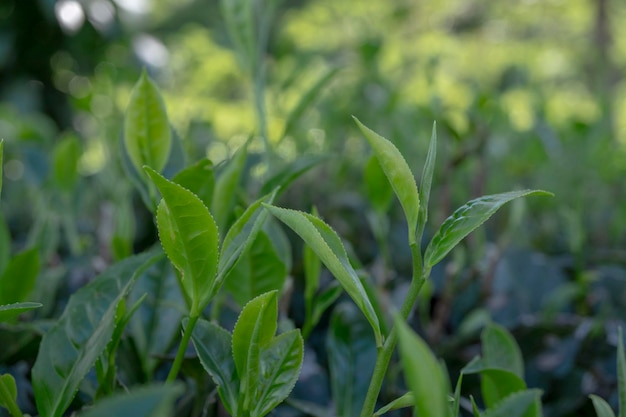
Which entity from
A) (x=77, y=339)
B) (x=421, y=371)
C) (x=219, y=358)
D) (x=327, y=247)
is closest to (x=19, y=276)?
(x=77, y=339)

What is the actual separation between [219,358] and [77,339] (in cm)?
12

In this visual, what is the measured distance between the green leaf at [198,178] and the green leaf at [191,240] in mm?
114

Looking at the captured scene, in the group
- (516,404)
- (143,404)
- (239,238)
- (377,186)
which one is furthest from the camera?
(377,186)

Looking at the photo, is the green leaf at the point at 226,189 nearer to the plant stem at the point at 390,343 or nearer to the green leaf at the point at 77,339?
→ the green leaf at the point at 77,339

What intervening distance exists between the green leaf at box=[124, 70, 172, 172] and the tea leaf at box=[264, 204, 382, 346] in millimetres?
233

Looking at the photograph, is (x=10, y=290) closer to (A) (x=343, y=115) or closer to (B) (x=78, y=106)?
(B) (x=78, y=106)

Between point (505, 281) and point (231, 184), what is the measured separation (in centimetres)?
50

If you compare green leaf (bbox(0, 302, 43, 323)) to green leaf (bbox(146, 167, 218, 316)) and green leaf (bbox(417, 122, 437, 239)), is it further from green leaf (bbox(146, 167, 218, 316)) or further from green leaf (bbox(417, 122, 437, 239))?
green leaf (bbox(417, 122, 437, 239))

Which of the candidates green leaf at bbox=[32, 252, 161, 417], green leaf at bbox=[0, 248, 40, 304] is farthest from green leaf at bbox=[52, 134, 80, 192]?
green leaf at bbox=[32, 252, 161, 417]

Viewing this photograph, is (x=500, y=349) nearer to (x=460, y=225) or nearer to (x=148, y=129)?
(x=460, y=225)

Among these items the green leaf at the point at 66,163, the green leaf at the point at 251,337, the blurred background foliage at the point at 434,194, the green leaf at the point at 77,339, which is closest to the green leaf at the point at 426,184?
the green leaf at the point at 251,337

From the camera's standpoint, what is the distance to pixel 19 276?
638mm

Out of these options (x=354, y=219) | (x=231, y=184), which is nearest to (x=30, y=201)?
(x=354, y=219)

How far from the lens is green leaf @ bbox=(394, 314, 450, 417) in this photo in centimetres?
30
